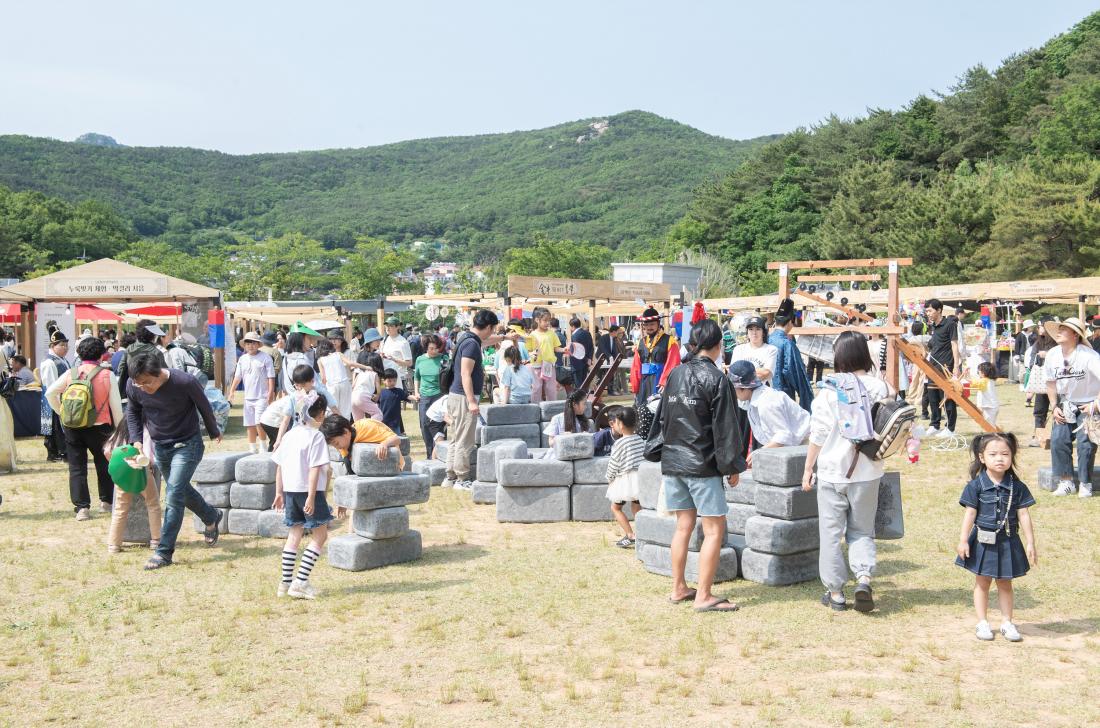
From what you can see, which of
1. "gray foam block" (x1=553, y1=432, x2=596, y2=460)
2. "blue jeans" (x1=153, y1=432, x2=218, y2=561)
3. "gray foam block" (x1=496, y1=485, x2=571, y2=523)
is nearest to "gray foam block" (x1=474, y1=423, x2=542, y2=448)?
"gray foam block" (x1=496, y1=485, x2=571, y2=523)

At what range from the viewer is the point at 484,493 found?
9.50 m

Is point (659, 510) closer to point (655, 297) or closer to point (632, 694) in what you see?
point (632, 694)

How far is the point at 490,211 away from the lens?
6284 inches

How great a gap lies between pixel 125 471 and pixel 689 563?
14.0 ft

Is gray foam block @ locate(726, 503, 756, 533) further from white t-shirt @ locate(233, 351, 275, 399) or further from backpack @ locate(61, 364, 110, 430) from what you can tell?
white t-shirt @ locate(233, 351, 275, 399)

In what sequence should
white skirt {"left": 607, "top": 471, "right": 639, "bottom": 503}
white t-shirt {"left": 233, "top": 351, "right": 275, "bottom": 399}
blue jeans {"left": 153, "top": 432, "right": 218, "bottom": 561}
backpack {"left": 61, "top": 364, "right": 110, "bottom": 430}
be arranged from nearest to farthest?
blue jeans {"left": 153, "top": 432, "right": 218, "bottom": 561}, white skirt {"left": 607, "top": 471, "right": 639, "bottom": 503}, backpack {"left": 61, "top": 364, "right": 110, "bottom": 430}, white t-shirt {"left": 233, "top": 351, "right": 275, "bottom": 399}

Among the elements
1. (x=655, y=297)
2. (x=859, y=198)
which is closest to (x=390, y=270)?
(x=859, y=198)

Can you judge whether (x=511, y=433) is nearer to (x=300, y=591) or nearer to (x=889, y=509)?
(x=300, y=591)

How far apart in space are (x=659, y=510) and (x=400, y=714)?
233 cm

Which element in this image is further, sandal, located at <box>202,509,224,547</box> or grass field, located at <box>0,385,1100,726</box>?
sandal, located at <box>202,509,224,547</box>

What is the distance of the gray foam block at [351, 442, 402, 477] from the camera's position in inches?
268

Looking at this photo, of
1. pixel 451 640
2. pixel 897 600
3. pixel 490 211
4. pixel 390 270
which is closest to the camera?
pixel 451 640

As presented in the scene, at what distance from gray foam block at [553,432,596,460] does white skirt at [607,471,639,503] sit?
1.02 m

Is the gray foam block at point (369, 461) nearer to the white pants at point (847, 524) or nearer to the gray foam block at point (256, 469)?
the gray foam block at point (256, 469)
